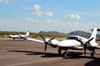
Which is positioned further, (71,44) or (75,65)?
(71,44)

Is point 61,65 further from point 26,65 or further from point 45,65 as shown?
point 26,65

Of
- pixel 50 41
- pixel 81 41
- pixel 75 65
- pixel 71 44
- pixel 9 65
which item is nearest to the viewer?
pixel 9 65

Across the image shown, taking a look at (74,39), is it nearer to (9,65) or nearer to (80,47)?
(80,47)

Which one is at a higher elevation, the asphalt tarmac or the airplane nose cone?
the airplane nose cone

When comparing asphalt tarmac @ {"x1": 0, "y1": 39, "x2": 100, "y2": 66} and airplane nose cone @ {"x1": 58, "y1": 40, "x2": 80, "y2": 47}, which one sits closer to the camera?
asphalt tarmac @ {"x1": 0, "y1": 39, "x2": 100, "y2": 66}

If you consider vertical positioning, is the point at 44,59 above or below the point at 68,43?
below

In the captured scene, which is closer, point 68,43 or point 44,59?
point 44,59

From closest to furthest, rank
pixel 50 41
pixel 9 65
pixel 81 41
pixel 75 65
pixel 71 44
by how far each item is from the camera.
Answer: pixel 9 65 < pixel 75 65 < pixel 71 44 < pixel 81 41 < pixel 50 41

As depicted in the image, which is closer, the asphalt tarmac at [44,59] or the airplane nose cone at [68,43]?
the asphalt tarmac at [44,59]

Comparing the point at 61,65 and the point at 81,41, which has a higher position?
the point at 81,41

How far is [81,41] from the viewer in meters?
23.1

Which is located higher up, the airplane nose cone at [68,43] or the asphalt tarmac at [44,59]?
the airplane nose cone at [68,43]

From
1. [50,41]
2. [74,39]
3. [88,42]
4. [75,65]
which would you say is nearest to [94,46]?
[88,42]

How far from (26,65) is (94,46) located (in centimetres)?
1171
